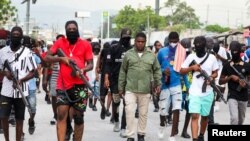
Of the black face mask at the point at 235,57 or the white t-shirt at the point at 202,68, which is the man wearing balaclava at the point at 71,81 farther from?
the black face mask at the point at 235,57

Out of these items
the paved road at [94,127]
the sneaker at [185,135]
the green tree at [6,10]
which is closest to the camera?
the paved road at [94,127]

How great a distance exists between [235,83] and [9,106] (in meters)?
3.47

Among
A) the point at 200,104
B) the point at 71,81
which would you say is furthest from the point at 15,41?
the point at 200,104

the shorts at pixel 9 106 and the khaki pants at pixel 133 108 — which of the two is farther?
the khaki pants at pixel 133 108

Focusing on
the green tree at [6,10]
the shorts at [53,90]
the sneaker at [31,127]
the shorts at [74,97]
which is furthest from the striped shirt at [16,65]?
the green tree at [6,10]

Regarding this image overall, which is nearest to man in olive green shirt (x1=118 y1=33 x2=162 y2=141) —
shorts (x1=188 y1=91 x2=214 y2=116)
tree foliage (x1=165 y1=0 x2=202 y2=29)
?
shorts (x1=188 y1=91 x2=214 y2=116)

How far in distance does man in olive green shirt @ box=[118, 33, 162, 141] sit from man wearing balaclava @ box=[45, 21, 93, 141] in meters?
1.43

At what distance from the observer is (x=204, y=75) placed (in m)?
8.70

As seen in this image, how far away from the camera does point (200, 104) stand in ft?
28.9

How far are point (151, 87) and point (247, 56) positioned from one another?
585cm

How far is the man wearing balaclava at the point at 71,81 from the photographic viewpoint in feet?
25.1

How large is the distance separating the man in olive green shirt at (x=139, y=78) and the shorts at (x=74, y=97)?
5.07ft

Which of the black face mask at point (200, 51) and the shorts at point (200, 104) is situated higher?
the black face mask at point (200, 51)

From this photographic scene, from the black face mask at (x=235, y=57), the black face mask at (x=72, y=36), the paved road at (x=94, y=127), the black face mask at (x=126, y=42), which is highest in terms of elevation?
the black face mask at (x=72, y=36)
